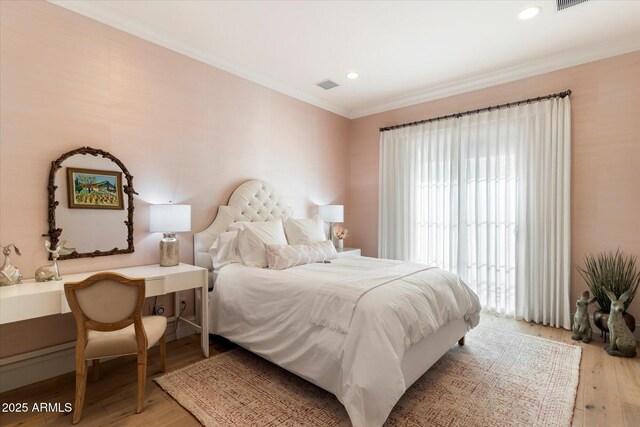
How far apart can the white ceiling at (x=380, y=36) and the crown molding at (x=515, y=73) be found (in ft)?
0.03

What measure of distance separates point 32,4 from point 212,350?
3.13 meters

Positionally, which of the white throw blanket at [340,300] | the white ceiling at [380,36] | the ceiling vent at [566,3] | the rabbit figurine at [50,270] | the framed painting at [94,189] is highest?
the white ceiling at [380,36]

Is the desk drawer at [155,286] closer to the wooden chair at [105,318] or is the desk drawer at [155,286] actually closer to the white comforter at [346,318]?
the wooden chair at [105,318]

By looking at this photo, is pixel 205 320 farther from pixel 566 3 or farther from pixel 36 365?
pixel 566 3

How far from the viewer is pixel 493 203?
3889 millimetres

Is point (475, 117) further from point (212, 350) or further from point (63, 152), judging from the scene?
point (63, 152)

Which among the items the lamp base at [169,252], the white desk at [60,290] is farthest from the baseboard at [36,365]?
the lamp base at [169,252]

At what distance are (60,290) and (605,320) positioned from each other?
14.8ft

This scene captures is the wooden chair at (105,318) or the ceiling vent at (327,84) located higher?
the ceiling vent at (327,84)

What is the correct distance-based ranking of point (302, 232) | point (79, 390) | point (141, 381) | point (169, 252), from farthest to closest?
point (302, 232) → point (169, 252) → point (141, 381) → point (79, 390)

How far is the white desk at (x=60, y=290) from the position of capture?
6.19 feet

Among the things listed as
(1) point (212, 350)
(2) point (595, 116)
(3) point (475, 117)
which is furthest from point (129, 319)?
(2) point (595, 116)

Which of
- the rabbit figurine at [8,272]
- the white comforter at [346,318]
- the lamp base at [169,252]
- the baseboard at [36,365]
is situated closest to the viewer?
the white comforter at [346,318]

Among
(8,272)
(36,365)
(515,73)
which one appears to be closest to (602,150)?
(515,73)
